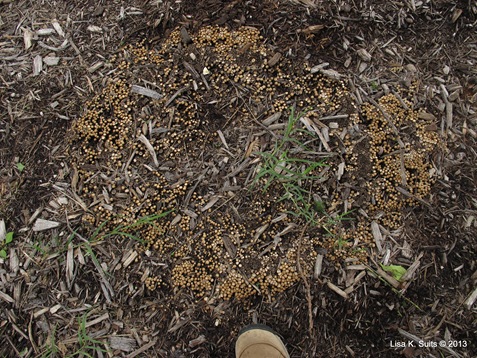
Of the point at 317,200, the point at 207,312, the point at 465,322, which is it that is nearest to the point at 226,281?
the point at 207,312

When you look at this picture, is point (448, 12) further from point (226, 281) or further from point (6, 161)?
point (6, 161)

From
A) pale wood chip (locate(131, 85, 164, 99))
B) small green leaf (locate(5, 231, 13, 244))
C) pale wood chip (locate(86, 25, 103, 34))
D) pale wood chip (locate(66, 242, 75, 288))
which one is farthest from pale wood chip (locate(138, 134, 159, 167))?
small green leaf (locate(5, 231, 13, 244))

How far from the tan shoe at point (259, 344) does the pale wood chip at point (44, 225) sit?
1.31 m

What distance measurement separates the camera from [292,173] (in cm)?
222

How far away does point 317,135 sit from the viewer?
91.0 inches

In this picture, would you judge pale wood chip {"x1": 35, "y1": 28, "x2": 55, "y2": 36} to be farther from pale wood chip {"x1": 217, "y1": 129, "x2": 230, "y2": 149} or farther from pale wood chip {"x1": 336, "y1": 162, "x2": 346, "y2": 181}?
pale wood chip {"x1": 336, "y1": 162, "x2": 346, "y2": 181}

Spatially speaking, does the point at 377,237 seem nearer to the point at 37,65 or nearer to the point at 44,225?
the point at 44,225

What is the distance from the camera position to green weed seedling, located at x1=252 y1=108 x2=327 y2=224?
2.21 m

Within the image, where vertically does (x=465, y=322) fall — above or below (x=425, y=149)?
below

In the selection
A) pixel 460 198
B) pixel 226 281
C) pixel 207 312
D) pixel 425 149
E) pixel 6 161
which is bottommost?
pixel 207 312

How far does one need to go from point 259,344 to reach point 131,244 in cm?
94

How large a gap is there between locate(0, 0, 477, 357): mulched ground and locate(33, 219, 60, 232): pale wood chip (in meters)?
0.04

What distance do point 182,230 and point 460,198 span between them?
1.72 m

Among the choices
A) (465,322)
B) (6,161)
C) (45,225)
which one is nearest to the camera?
(465,322)
